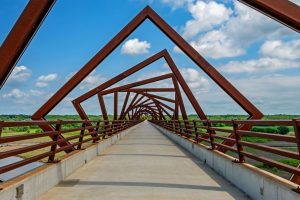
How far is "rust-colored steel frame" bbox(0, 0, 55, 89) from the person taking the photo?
357 inches

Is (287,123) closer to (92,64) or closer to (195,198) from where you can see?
(195,198)

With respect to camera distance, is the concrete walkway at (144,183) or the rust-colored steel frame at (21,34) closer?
the concrete walkway at (144,183)

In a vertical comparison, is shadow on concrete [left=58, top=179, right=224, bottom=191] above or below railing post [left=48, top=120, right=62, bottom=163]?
below

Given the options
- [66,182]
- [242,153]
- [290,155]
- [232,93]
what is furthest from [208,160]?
[290,155]

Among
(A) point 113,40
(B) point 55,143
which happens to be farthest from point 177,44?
(B) point 55,143

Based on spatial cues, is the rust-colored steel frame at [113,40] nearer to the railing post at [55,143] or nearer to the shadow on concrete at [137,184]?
the railing post at [55,143]

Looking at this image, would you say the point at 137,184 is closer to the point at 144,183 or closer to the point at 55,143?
the point at 144,183

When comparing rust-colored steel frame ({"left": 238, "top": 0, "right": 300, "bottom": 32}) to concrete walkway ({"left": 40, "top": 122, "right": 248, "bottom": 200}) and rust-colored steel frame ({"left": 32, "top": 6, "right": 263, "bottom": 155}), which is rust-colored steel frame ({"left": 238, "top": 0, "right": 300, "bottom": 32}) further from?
rust-colored steel frame ({"left": 32, "top": 6, "right": 263, "bottom": 155})

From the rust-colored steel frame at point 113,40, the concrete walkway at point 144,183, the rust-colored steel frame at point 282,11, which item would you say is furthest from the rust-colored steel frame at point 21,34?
the rust-colored steel frame at point 282,11

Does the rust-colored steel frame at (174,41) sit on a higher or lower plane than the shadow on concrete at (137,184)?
higher

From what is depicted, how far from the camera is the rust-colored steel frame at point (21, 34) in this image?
357 inches

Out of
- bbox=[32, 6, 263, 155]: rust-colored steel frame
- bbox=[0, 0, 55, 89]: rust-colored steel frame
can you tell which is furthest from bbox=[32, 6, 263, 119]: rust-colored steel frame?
bbox=[0, 0, 55, 89]: rust-colored steel frame

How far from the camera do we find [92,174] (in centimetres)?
987

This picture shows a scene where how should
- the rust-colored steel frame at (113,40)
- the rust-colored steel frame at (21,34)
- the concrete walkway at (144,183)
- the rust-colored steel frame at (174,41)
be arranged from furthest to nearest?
the rust-colored steel frame at (174,41) → the rust-colored steel frame at (21,34) → the rust-colored steel frame at (113,40) → the concrete walkway at (144,183)
